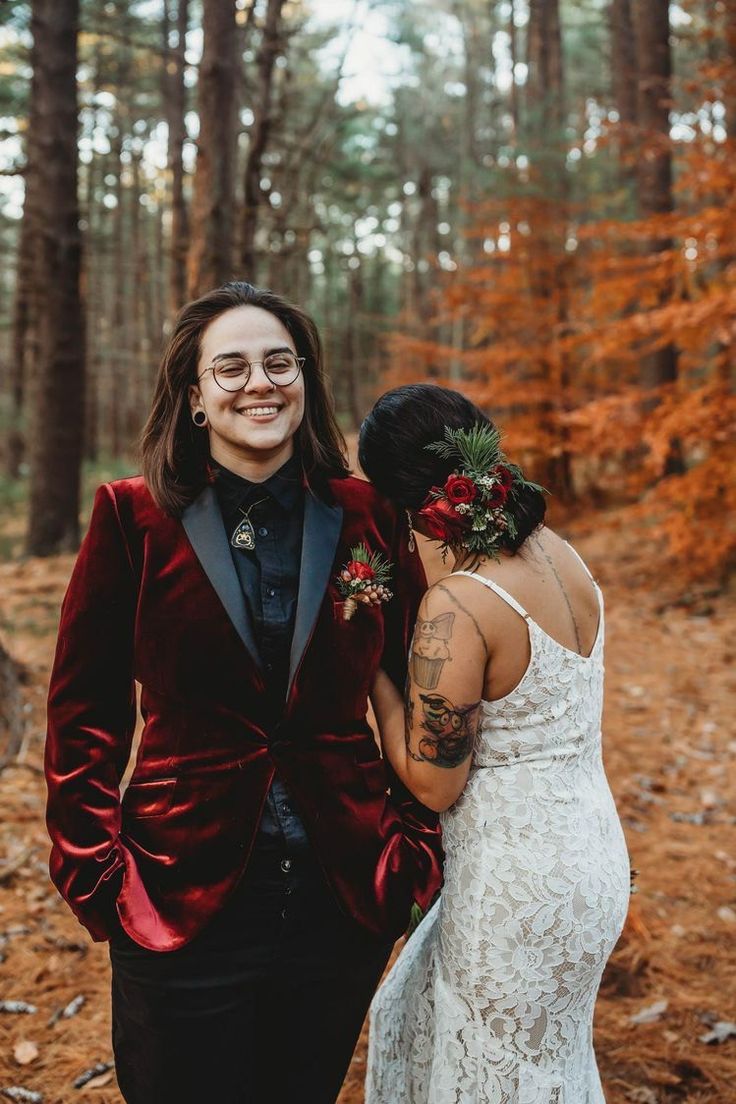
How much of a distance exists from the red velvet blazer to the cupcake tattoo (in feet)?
0.54

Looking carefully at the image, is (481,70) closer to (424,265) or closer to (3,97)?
(424,265)

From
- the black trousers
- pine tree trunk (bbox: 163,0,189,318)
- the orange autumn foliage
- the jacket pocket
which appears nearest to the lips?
the jacket pocket

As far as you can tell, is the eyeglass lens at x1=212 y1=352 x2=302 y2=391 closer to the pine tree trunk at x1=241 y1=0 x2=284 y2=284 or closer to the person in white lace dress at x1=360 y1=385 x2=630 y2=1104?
the person in white lace dress at x1=360 y1=385 x2=630 y2=1104

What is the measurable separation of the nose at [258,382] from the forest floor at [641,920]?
7.85 feet

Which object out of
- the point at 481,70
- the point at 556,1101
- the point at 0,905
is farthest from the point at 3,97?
Result: the point at 481,70

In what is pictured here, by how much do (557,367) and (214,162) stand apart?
6.62 meters

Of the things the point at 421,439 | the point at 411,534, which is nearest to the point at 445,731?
the point at 411,534

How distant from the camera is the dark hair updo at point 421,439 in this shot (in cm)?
202

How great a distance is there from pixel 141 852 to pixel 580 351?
11.6 meters

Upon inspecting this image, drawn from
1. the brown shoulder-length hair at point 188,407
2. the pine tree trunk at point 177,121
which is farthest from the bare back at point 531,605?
the pine tree trunk at point 177,121

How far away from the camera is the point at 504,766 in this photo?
6.55 feet

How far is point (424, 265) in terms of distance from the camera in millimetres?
29516

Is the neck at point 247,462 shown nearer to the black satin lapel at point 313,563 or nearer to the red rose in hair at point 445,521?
the black satin lapel at point 313,563

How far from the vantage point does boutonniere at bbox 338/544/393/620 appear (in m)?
1.96
